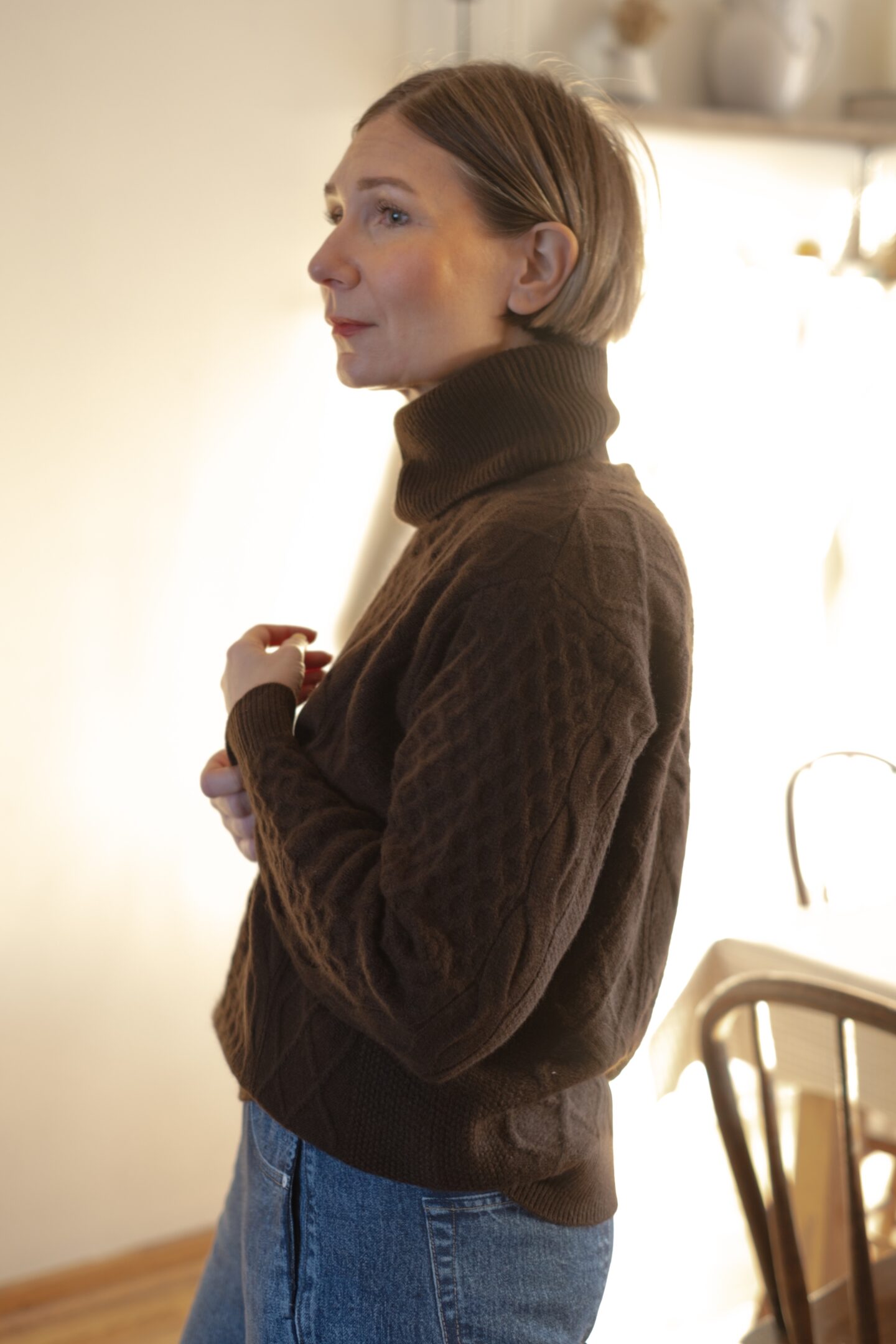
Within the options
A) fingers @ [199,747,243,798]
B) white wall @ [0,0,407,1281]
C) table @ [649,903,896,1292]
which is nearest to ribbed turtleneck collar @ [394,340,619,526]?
fingers @ [199,747,243,798]

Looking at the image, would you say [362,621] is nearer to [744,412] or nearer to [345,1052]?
[345,1052]

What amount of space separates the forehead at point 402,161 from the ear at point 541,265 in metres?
0.06

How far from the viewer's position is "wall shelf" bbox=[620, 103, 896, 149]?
234 centimetres

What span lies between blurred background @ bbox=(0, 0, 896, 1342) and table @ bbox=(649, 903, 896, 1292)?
0.19ft

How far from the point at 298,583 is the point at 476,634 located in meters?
1.46

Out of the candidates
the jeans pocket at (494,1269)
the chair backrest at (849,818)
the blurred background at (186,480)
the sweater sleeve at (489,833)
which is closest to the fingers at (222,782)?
the sweater sleeve at (489,833)

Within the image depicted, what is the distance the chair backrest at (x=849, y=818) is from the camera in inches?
99.0

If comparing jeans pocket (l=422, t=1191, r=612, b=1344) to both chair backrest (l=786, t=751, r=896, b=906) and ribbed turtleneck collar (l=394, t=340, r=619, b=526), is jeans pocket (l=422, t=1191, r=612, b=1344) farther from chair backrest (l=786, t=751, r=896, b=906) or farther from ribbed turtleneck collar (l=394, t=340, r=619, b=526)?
chair backrest (l=786, t=751, r=896, b=906)

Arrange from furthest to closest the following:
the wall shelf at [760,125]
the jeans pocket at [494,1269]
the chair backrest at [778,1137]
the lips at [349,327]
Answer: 1. the wall shelf at [760,125]
2. the chair backrest at [778,1137]
3. the lips at [349,327]
4. the jeans pocket at [494,1269]

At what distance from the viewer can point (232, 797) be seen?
0.95 m

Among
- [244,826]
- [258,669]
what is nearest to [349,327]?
[258,669]

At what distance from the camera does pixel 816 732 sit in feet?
9.45

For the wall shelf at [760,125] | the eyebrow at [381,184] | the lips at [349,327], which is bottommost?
the lips at [349,327]

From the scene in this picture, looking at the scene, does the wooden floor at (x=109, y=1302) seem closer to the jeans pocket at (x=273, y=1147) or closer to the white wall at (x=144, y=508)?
the white wall at (x=144, y=508)
